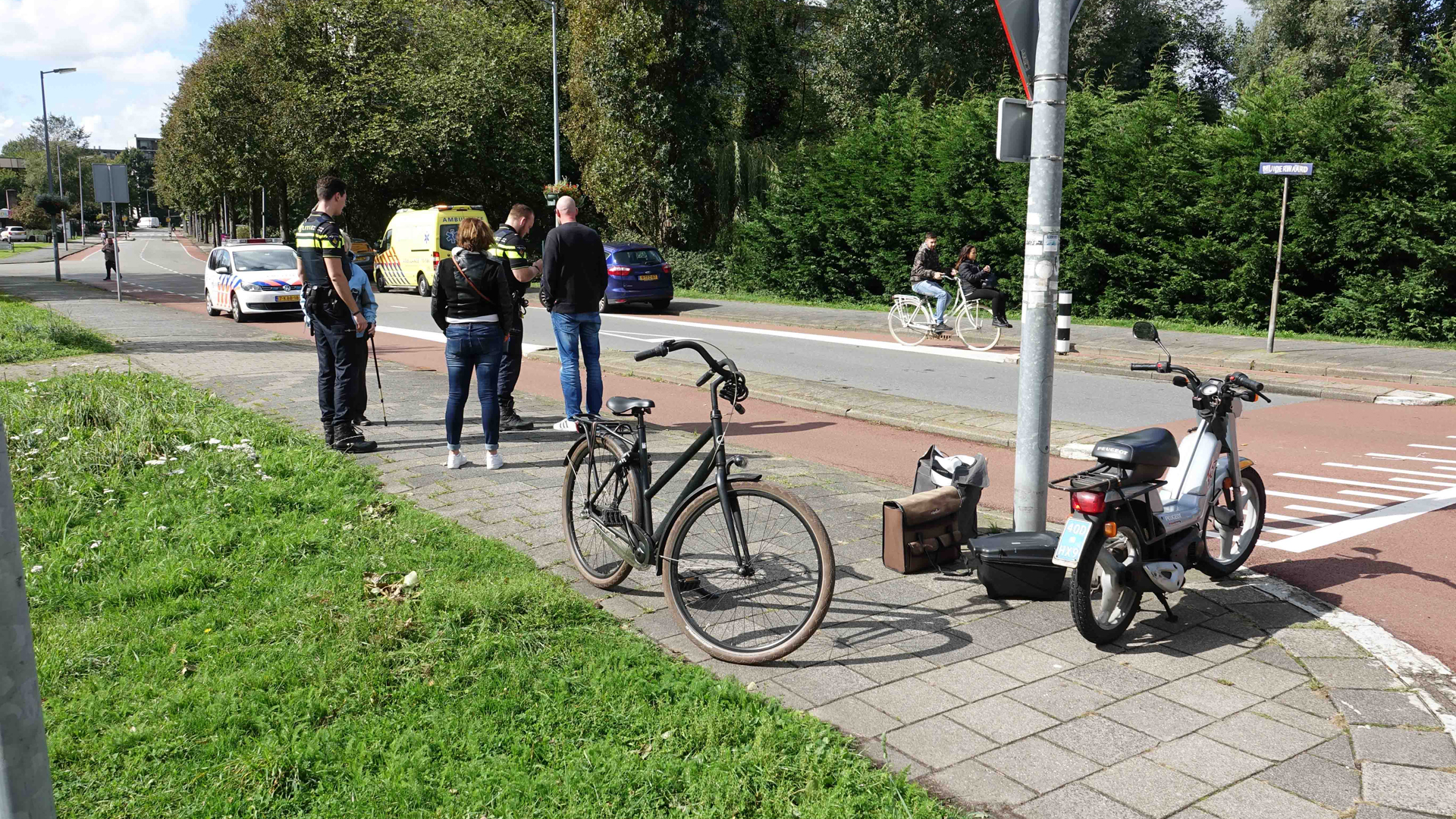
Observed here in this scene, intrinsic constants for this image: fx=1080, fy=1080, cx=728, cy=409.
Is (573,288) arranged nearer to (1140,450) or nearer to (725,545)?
(725,545)

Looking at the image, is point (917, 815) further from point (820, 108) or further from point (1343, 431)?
point (820, 108)

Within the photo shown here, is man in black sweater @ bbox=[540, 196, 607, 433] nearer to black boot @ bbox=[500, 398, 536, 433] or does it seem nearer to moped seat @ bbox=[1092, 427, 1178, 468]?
black boot @ bbox=[500, 398, 536, 433]

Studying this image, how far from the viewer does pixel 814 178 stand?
26734 millimetres

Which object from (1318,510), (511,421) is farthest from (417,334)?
(1318,510)

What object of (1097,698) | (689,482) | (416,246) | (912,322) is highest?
(416,246)

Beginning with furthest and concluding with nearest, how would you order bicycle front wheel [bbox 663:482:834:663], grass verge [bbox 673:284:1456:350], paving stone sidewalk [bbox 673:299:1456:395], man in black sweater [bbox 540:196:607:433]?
1. grass verge [bbox 673:284:1456:350]
2. paving stone sidewalk [bbox 673:299:1456:395]
3. man in black sweater [bbox 540:196:607:433]
4. bicycle front wheel [bbox 663:482:834:663]

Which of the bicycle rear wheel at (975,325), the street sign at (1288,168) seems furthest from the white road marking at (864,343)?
the street sign at (1288,168)

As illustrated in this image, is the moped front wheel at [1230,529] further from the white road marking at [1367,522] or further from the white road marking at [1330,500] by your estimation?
the white road marking at [1330,500]

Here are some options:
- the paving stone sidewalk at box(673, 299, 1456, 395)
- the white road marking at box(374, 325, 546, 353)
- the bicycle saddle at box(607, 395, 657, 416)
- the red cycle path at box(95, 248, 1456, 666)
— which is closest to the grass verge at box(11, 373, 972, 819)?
the bicycle saddle at box(607, 395, 657, 416)

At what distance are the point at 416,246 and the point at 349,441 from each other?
22.9 metres

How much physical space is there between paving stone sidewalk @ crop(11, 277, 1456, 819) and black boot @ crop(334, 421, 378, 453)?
2346mm

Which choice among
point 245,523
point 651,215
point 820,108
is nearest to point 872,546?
point 245,523

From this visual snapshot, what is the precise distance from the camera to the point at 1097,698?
12.7ft

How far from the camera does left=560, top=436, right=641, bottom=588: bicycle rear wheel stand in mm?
4848
